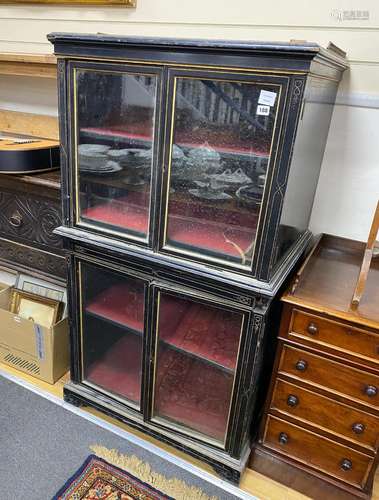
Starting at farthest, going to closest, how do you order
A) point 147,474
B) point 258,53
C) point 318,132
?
point 147,474 < point 318,132 < point 258,53

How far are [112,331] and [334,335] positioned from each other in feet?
3.21

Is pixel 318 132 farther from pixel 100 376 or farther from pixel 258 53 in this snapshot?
pixel 100 376

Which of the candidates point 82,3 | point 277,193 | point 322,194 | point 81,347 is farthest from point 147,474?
point 82,3

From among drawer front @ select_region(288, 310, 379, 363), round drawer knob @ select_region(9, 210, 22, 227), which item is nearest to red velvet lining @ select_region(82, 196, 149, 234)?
round drawer knob @ select_region(9, 210, 22, 227)

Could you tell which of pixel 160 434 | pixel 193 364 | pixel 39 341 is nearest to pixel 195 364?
pixel 193 364

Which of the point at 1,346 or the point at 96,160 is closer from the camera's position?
the point at 96,160

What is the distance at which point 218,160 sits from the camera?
50.4 inches

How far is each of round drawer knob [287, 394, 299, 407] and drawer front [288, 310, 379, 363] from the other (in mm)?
260

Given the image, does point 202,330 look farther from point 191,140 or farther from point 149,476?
point 191,140

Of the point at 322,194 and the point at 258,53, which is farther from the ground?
the point at 258,53

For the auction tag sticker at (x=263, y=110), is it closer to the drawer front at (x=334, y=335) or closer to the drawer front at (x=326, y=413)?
the drawer front at (x=334, y=335)

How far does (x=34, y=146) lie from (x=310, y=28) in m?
1.31

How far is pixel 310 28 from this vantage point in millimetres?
1484

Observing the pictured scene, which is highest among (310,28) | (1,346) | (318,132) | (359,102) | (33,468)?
(310,28)
